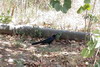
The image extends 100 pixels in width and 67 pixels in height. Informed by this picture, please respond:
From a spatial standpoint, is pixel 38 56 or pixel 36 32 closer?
pixel 38 56

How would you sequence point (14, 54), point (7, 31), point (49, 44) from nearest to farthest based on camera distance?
point (14, 54), point (49, 44), point (7, 31)

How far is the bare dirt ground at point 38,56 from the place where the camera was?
139 inches

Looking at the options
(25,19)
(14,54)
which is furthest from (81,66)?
(25,19)

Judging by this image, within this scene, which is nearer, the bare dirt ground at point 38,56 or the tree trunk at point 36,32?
the bare dirt ground at point 38,56

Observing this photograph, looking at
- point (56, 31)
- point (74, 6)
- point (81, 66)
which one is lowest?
point (81, 66)

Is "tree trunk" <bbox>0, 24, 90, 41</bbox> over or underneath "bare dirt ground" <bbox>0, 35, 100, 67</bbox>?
over

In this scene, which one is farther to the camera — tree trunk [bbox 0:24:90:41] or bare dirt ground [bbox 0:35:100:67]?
tree trunk [bbox 0:24:90:41]

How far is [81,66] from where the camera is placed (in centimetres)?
369

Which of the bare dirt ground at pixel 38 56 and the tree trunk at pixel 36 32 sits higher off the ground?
the tree trunk at pixel 36 32

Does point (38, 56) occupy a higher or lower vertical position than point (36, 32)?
lower

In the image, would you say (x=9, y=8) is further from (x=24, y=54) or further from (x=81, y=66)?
(x=81, y=66)

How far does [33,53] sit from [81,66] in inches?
45.2

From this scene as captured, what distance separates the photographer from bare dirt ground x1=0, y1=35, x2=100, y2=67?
11.6ft

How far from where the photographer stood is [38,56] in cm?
398
